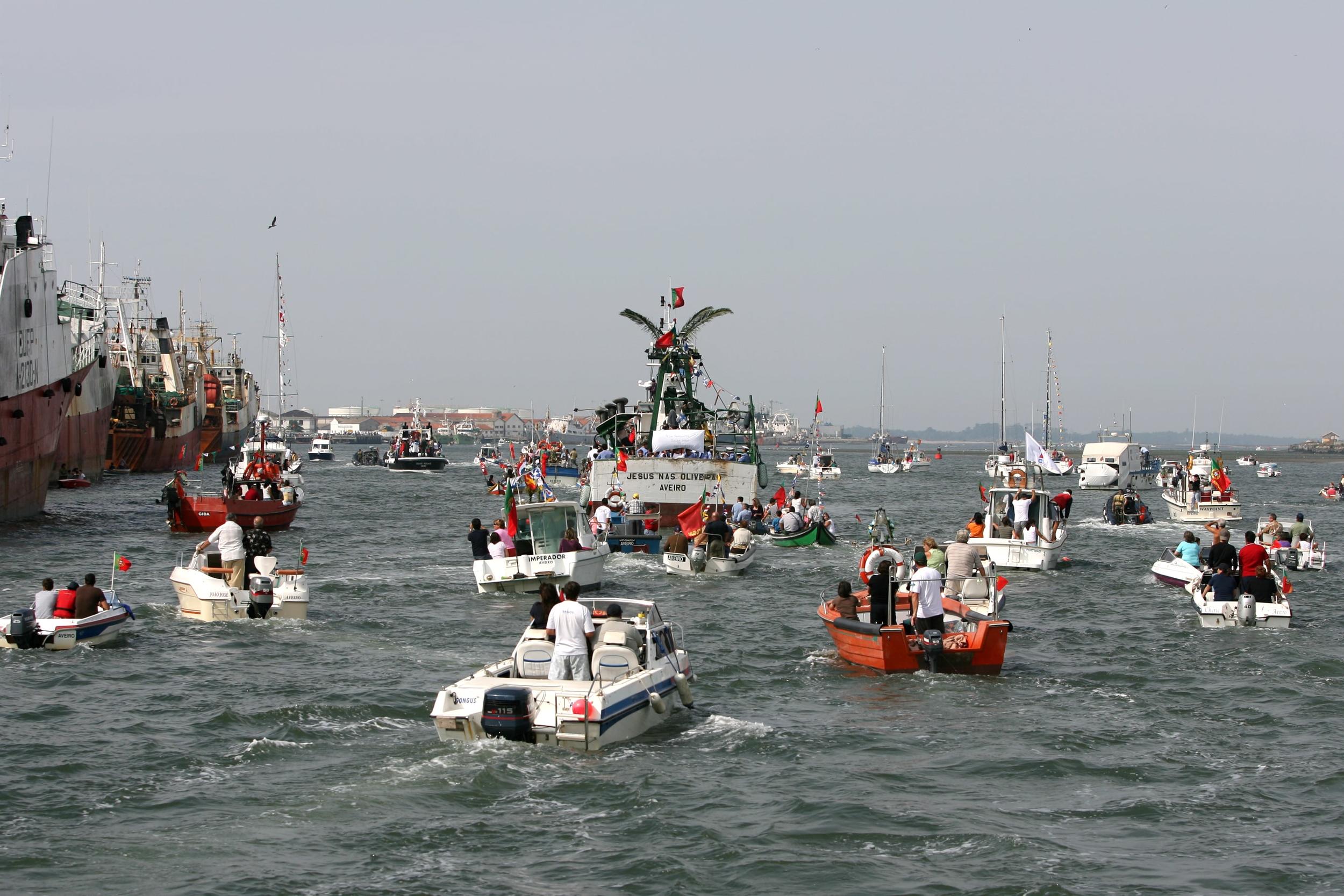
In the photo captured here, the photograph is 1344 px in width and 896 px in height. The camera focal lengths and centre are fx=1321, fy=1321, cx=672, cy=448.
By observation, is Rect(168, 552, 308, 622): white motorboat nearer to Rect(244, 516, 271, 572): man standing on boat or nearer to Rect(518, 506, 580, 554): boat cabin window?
Rect(244, 516, 271, 572): man standing on boat

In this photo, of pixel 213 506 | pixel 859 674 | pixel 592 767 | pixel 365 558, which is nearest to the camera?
pixel 592 767

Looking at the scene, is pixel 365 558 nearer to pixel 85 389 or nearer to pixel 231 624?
pixel 231 624

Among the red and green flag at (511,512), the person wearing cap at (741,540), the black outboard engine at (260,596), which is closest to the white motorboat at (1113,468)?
the person wearing cap at (741,540)

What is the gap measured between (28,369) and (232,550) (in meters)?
26.2

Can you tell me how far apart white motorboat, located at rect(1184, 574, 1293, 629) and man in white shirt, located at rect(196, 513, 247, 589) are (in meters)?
18.1

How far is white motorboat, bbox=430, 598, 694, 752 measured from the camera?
1467 cm

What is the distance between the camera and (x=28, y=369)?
151ft

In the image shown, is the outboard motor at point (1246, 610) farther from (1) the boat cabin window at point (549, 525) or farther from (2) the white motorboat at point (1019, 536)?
(1) the boat cabin window at point (549, 525)

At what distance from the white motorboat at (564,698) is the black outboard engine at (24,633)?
30.7ft

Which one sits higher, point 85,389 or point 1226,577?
point 85,389

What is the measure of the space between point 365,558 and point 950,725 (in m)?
24.7

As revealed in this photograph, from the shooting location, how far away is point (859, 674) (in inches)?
797

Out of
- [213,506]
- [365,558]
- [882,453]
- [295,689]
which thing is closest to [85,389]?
[213,506]

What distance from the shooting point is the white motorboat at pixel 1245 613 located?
958 inches
